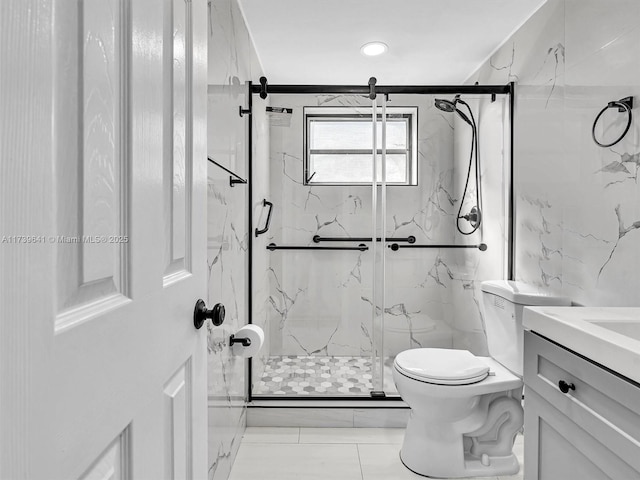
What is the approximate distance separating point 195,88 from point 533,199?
191cm

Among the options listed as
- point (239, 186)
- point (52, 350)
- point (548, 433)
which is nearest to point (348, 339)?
point (239, 186)

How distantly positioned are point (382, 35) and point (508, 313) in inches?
66.3

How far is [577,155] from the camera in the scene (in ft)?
5.82

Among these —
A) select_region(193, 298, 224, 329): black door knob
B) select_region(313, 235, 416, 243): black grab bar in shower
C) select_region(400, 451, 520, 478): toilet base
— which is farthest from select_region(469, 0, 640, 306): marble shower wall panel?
select_region(193, 298, 224, 329): black door knob

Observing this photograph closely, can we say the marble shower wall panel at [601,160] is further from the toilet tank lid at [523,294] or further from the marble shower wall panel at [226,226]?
the marble shower wall panel at [226,226]

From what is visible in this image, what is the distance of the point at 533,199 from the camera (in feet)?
7.08

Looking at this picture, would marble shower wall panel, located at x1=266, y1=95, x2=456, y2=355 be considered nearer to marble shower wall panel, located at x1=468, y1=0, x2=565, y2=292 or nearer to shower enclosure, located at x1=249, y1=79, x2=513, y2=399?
shower enclosure, located at x1=249, y1=79, x2=513, y2=399

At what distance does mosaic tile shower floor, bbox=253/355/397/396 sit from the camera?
8.26ft

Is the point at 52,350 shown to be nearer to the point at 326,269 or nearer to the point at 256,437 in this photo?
the point at 256,437

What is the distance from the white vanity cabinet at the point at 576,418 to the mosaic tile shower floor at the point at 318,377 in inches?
50.9

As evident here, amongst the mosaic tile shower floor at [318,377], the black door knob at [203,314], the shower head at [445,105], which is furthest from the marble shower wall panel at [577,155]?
the black door knob at [203,314]

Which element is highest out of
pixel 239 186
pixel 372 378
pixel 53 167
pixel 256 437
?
pixel 239 186

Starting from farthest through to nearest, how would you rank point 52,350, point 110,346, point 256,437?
point 256,437, point 110,346, point 52,350

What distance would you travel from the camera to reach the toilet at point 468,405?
1852mm
